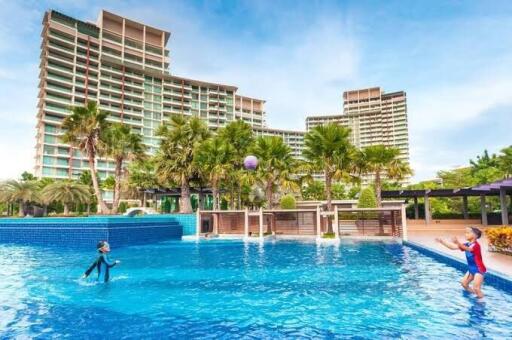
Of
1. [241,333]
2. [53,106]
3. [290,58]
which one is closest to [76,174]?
[53,106]

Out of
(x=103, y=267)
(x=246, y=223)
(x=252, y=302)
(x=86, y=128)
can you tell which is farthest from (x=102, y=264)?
(x=86, y=128)

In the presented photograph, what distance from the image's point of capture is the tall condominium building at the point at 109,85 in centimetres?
7819

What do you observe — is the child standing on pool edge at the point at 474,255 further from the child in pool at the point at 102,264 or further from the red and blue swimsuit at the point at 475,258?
the child in pool at the point at 102,264

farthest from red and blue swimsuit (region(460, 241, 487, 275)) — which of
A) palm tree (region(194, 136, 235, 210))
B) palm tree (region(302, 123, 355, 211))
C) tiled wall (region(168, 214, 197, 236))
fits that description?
tiled wall (region(168, 214, 197, 236))

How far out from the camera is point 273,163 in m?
26.7

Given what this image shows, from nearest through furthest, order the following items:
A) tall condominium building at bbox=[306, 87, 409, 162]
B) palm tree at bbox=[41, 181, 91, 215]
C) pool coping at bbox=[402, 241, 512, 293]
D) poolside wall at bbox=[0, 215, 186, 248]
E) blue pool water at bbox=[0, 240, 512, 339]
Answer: blue pool water at bbox=[0, 240, 512, 339] → pool coping at bbox=[402, 241, 512, 293] → poolside wall at bbox=[0, 215, 186, 248] → palm tree at bbox=[41, 181, 91, 215] → tall condominium building at bbox=[306, 87, 409, 162]

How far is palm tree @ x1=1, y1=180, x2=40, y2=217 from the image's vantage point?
4316 centimetres

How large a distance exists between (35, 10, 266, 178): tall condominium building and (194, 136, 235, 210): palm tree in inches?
2078

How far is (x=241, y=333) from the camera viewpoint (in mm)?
5785

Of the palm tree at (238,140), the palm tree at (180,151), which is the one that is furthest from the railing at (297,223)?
the palm tree at (180,151)

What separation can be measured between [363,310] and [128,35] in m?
108

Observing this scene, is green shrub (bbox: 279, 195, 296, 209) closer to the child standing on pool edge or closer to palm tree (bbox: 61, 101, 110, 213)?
palm tree (bbox: 61, 101, 110, 213)

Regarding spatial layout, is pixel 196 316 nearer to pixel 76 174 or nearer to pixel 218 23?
pixel 218 23

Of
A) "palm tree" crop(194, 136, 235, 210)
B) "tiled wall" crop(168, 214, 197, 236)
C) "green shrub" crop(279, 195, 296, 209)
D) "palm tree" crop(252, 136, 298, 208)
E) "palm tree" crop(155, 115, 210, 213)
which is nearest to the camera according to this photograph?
"palm tree" crop(194, 136, 235, 210)
